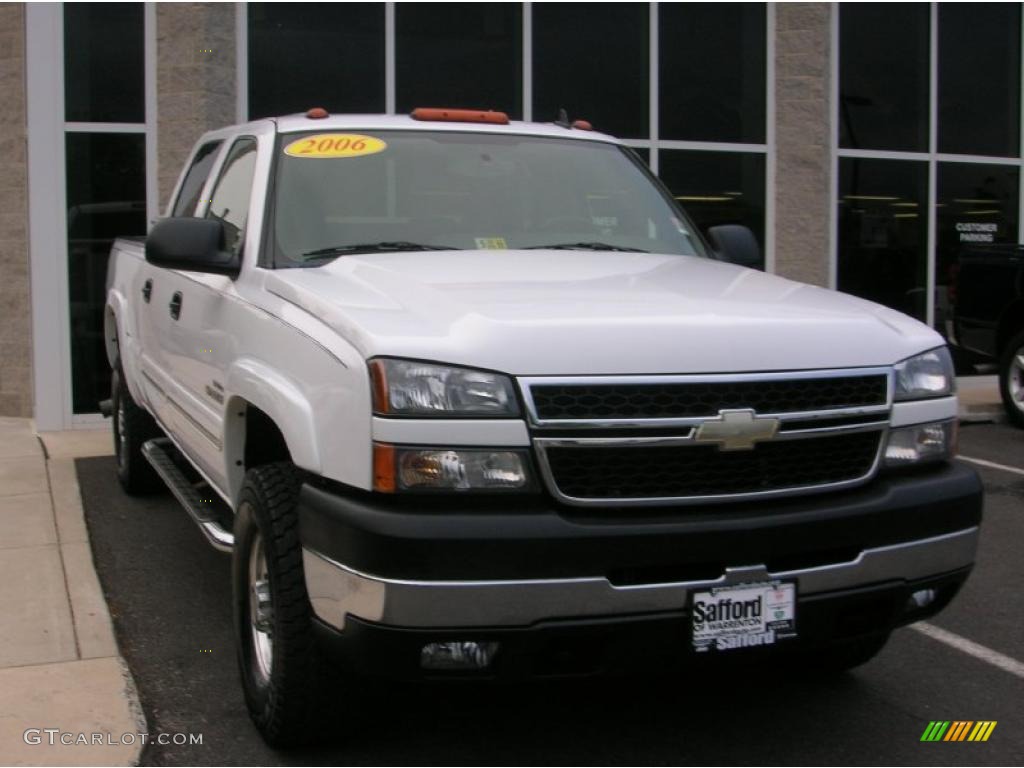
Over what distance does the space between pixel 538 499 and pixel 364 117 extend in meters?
2.40

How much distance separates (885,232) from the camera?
42.4 ft

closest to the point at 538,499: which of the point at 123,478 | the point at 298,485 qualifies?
the point at 298,485

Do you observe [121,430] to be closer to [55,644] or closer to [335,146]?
[55,644]

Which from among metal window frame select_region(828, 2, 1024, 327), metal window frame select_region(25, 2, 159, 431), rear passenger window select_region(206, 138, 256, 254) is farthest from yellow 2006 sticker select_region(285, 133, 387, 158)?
metal window frame select_region(828, 2, 1024, 327)

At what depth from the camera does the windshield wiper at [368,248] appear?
411 cm

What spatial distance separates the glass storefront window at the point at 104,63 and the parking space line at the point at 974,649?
7.62 metres

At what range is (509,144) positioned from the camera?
4.82m

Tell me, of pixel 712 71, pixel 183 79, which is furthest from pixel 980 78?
pixel 183 79

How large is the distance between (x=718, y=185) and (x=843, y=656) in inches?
337

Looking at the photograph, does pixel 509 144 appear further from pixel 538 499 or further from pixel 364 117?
pixel 538 499

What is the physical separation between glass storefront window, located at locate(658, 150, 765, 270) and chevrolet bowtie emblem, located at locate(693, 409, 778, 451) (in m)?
9.09

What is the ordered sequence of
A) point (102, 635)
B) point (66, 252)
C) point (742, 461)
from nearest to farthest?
point (742, 461), point (102, 635), point (66, 252)

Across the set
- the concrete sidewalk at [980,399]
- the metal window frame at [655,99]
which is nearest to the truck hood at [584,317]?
the concrete sidewalk at [980,399]

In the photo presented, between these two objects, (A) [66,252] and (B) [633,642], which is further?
(A) [66,252]
